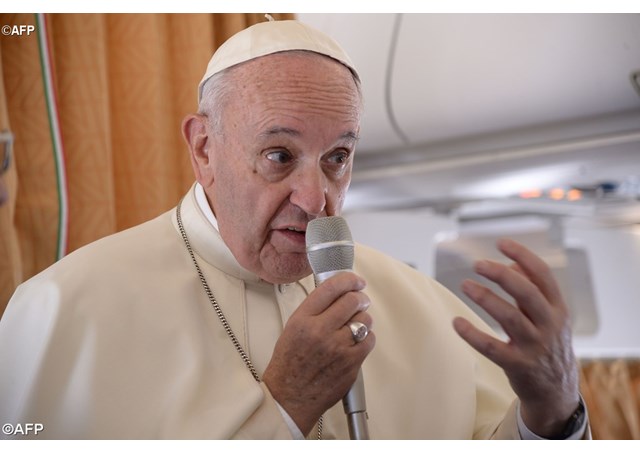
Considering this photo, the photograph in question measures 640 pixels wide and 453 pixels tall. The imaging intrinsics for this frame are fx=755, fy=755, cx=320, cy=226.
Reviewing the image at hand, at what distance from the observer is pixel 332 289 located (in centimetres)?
145

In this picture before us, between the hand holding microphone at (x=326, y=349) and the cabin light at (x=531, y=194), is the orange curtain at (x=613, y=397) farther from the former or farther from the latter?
the hand holding microphone at (x=326, y=349)

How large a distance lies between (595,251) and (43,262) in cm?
320

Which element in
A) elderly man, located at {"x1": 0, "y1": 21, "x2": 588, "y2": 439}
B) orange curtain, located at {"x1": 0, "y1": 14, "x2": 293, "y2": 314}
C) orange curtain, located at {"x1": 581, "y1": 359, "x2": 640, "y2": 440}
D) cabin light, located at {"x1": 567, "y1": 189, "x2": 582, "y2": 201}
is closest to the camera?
elderly man, located at {"x1": 0, "y1": 21, "x2": 588, "y2": 439}

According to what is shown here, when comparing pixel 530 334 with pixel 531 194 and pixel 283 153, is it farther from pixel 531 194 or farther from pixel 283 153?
pixel 531 194

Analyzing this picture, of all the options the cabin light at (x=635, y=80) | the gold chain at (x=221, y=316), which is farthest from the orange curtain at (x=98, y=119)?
the cabin light at (x=635, y=80)

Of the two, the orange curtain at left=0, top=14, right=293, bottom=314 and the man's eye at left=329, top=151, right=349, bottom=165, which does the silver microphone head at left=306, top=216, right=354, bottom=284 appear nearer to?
the man's eye at left=329, top=151, right=349, bottom=165

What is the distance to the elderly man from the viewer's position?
153 cm

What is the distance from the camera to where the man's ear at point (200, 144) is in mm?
1878

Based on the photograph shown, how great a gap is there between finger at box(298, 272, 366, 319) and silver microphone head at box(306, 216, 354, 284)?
0.03 metres

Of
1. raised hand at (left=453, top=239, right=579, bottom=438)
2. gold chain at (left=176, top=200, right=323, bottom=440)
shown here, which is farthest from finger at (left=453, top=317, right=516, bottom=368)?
gold chain at (left=176, top=200, right=323, bottom=440)

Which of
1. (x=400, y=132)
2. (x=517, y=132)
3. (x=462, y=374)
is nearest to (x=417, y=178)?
(x=400, y=132)

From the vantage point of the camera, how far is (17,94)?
221 cm

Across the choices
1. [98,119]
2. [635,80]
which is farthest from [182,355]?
[635,80]

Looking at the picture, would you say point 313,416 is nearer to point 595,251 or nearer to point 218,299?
point 218,299
